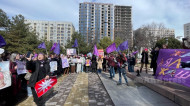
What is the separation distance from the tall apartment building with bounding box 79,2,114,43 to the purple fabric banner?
110 metres

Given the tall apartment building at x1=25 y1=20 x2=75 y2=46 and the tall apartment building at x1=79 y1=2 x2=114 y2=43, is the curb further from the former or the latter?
the tall apartment building at x1=25 y1=20 x2=75 y2=46

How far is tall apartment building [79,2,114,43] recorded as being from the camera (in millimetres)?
115750

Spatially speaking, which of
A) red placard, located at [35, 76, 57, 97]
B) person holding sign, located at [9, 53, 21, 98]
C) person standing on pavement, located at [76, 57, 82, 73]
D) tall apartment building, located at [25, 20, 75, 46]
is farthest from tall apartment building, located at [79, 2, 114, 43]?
red placard, located at [35, 76, 57, 97]

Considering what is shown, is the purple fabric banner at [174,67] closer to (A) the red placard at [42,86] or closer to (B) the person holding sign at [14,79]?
(A) the red placard at [42,86]

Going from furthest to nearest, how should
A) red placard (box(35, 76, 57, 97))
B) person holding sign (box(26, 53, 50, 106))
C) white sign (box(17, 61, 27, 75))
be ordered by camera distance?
white sign (box(17, 61, 27, 75)) < red placard (box(35, 76, 57, 97)) < person holding sign (box(26, 53, 50, 106))

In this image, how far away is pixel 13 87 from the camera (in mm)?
4570

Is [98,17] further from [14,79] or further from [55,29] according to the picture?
[14,79]

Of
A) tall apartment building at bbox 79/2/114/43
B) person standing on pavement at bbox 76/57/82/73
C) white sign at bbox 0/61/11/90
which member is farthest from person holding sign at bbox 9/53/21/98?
tall apartment building at bbox 79/2/114/43

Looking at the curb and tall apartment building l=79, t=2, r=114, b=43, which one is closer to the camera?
the curb

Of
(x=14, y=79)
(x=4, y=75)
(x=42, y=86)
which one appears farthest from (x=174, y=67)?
(x=14, y=79)

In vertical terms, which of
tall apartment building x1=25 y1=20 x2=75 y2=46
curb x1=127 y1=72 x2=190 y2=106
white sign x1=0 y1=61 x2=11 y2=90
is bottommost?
curb x1=127 y1=72 x2=190 y2=106

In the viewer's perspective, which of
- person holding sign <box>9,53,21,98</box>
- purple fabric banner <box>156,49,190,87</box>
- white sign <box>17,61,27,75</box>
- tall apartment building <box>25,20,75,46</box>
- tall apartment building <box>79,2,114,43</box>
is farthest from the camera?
tall apartment building <box>25,20,75,46</box>

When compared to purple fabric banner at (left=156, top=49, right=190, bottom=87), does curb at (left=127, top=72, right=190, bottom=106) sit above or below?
below

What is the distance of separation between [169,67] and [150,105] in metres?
1.84
